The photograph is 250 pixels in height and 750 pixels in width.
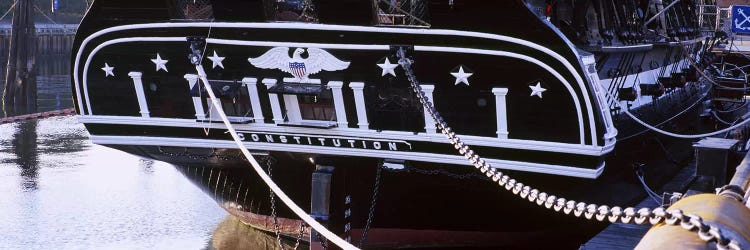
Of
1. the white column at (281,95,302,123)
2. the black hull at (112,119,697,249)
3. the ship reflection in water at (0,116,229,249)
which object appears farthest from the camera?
the ship reflection in water at (0,116,229,249)

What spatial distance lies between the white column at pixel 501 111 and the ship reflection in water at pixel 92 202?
5653mm

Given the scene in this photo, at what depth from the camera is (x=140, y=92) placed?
1314 centimetres

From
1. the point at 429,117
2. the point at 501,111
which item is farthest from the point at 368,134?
the point at 501,111

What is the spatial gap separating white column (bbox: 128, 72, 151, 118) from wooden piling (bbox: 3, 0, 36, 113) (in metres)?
18.7

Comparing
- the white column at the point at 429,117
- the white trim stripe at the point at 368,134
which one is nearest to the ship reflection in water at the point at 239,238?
the white trim stripe at the point at 368,134

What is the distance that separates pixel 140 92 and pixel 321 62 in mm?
2333

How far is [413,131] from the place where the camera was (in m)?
12.1

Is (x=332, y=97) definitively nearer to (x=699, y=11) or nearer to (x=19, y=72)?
(x=699, y=11)

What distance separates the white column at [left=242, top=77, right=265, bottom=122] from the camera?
41.3 ft

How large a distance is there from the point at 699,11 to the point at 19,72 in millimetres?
17658

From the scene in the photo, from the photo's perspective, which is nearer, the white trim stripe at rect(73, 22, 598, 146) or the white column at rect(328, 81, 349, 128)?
the white trim stripe at rect(73, 22, 598, 146)

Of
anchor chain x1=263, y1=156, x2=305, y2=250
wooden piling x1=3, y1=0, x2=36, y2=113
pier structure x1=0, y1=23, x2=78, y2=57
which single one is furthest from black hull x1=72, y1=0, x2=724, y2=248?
pier structure x1=0, y1=23, x2=78, y2=57

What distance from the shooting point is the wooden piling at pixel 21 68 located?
1211 inches

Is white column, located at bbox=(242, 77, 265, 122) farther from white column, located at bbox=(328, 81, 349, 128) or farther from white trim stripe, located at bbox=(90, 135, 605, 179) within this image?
white column, located at bbox=(328, 81, 349, 128)
